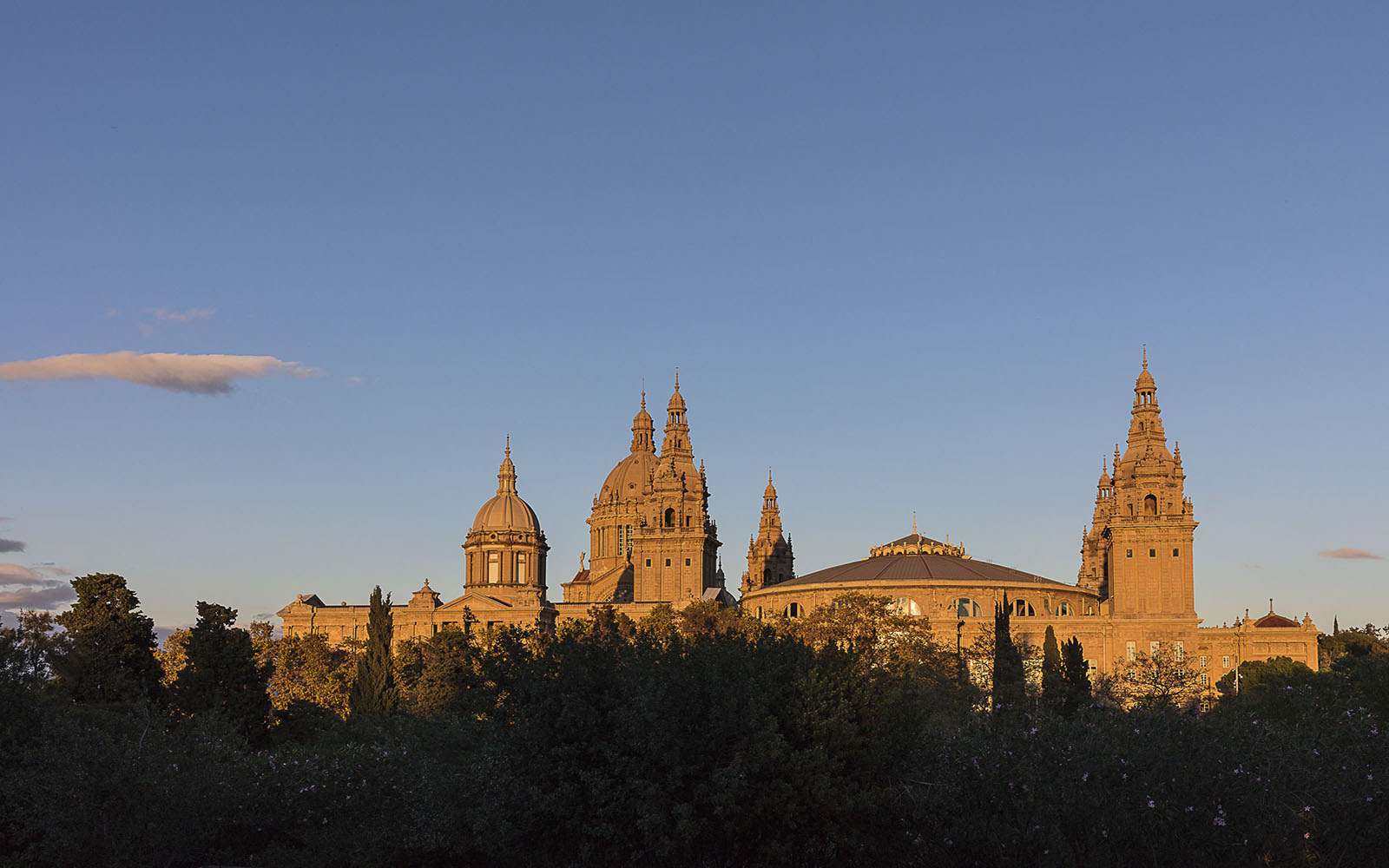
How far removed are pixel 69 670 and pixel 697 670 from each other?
36967mm

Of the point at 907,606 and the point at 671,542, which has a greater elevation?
the point at 671,542

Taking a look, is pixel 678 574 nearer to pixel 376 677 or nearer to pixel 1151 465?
pixel 1151 465

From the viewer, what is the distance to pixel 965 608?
139m

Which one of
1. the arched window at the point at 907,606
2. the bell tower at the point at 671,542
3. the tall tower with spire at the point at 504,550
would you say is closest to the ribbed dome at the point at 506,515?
the tall tower with spire at the point at 504,550

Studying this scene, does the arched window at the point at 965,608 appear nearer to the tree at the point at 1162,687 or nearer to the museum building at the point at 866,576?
the museum building at the point at 866,576

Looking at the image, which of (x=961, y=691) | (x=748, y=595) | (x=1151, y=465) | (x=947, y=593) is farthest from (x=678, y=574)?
(x=961, y=691)

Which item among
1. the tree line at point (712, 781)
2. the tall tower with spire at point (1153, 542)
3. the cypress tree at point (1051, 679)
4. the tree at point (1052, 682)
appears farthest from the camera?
the tall tower with spire at point (1153, 542)

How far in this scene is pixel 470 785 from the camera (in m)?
31.2

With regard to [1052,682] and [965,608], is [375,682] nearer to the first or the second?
[1052,682]

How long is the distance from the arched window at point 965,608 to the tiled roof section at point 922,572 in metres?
2.40

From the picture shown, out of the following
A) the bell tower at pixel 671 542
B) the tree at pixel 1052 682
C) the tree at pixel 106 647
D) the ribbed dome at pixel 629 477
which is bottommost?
the tree at pixel 1052 682

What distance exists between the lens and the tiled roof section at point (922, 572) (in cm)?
14275

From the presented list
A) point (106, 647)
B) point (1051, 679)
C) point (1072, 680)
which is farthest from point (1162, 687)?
point (106, 647)

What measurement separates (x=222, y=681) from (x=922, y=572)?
312 feet
